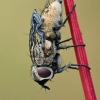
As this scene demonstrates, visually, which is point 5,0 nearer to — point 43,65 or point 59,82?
point 59,82

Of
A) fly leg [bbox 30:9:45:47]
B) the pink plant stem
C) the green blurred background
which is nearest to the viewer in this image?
the pink plant stem

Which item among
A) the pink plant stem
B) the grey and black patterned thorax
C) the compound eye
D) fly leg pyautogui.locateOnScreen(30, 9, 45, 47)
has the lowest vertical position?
the pink plant stem

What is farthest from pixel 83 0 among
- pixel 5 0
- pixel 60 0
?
pixel 60 0

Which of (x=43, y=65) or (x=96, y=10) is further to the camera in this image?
(x=96, y=10)

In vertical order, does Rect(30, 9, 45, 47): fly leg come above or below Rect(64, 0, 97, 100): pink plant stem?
above

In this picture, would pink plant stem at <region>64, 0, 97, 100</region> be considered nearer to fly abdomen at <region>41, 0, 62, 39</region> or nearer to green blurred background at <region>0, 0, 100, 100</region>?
fly abdomen at <region>41, 0, 62, 39</region>

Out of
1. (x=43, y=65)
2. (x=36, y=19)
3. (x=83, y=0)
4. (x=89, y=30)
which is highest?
(x=83, y=0)

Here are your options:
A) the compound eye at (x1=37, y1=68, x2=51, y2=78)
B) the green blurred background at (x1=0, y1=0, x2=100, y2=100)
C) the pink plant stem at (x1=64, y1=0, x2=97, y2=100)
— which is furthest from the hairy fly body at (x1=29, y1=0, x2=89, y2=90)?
the green blurred background at (x1=0, y1=0, x2=100, y2=100)
